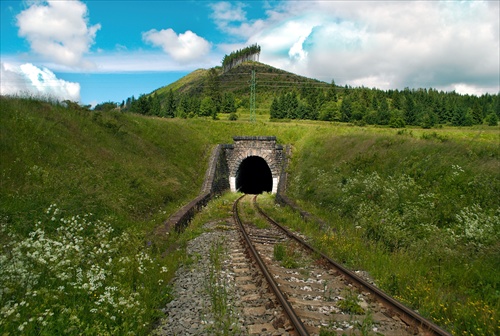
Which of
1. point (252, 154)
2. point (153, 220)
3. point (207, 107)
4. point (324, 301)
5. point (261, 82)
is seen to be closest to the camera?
point (324, 301)

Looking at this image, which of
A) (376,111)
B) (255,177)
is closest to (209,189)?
(255,177)

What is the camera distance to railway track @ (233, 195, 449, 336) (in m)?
4.66

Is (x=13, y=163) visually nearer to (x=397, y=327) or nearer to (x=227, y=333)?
(x=227, y=333)

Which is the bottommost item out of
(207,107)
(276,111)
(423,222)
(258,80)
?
(423,222)

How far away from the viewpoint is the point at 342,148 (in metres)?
19.4

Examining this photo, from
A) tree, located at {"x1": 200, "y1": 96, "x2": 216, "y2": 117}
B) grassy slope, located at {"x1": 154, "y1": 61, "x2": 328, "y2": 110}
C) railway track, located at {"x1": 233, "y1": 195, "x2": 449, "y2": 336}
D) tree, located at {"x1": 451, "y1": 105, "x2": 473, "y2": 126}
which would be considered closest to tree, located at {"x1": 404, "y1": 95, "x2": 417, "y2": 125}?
tree, located at {"x1": 451, "y1": 105, "x2": 473, "y2": 126}

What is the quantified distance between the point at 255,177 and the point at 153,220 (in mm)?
25569

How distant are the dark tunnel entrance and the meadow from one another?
12.5 metres

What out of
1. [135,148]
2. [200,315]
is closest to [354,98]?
[135,148]

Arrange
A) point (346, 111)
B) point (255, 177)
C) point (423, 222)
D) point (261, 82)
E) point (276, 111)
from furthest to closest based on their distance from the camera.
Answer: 1. point (261, 82)
2. point (276, 111)
3. point (346, 111)
4. point (255, 177)
5. point (423, 222)

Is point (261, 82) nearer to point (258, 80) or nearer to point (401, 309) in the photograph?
point (258, 80)

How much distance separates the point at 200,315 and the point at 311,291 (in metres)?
2.15

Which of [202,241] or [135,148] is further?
[135,148]

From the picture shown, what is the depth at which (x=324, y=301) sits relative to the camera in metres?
5.68
